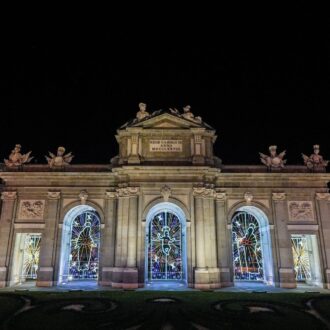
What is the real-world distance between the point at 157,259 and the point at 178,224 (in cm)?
270

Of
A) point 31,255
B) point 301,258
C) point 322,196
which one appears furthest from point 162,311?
point 322,196

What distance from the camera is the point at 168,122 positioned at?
22266 mm

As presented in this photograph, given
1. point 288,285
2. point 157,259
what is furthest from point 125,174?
point 288,285

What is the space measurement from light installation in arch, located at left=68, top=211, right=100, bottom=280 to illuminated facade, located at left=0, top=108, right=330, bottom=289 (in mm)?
68

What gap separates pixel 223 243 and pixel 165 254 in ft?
12.7

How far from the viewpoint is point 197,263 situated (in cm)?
1955

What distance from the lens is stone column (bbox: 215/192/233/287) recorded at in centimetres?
2017

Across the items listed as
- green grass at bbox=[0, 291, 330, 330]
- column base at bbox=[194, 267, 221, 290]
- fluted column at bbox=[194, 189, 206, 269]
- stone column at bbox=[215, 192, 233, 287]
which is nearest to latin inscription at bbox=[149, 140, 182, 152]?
fluted column at bbox=[194, 189, 206, 269]

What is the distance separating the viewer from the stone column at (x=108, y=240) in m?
20.1

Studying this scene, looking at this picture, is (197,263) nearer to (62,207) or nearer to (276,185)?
(276,185)

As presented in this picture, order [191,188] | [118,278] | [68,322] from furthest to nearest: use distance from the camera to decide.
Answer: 1. [191,188]
2. [118,278]
3. [68,322]

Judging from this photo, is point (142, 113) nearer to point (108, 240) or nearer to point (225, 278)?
point (108, 240)

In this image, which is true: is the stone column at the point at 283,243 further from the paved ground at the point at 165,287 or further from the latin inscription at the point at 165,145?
the latin inscription at the point at 165,145

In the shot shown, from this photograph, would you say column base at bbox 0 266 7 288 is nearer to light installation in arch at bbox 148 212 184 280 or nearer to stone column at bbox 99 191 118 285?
stone column at bbox 99 191 118 285
